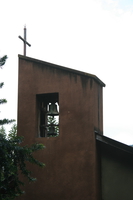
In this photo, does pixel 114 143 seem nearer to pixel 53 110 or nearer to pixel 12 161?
pixel 53 110

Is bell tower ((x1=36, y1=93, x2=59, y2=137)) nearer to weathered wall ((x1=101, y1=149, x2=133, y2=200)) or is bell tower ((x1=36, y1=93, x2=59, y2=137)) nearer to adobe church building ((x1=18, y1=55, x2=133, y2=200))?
adobe church building ((x1=18, y1=55, x2=133, y2=200))

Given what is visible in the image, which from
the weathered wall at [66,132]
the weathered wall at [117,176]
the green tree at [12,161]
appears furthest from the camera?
the weathered wall at [117,176]

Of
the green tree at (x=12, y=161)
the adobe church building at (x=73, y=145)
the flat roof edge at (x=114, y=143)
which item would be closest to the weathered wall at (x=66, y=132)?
the adobe church building at (x=73, y=145)

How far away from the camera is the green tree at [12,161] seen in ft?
28.8

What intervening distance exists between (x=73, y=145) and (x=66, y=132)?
36 centimetres

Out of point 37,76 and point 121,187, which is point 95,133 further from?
point 37,76

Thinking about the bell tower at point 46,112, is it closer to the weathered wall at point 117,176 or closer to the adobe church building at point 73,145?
the adobe church building at point 73,145

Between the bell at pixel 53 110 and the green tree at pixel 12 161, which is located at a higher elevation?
the bell at pixel 53 110

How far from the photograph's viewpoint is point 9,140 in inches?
361

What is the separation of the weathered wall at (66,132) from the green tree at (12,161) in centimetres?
61

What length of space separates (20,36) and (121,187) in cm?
487

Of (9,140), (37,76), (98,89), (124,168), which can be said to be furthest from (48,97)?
(124,168)

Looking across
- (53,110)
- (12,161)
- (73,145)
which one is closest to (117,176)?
(73,145)

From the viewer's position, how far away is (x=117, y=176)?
991cm
